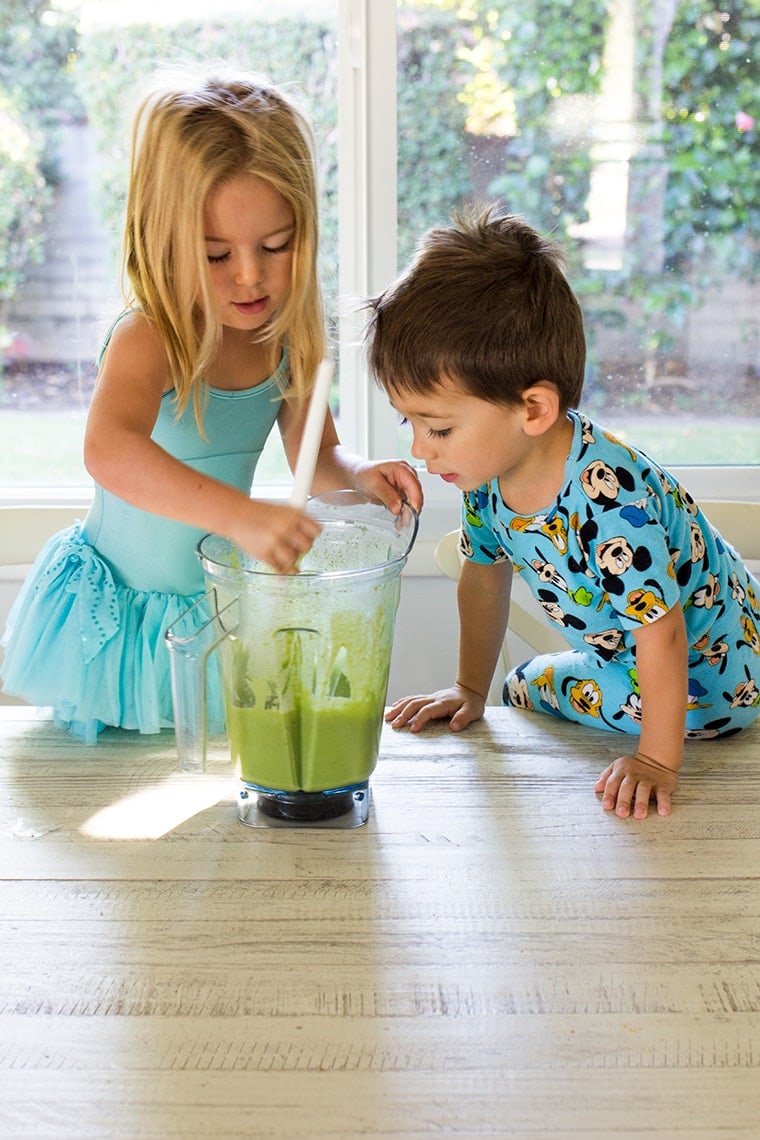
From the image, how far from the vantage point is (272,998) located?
0.68 meters

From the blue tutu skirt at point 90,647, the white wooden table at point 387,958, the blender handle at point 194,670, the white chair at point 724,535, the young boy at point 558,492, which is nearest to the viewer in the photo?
the white wooden table at point 387,958

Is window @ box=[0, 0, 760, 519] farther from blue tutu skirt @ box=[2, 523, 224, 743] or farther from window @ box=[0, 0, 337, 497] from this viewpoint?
blue tutu skirt @ box=[2, 523, 224, 743]

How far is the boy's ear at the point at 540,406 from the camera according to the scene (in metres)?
1.05

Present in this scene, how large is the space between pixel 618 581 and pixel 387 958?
45 cm

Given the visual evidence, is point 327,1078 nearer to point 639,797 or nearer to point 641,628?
point 639,797

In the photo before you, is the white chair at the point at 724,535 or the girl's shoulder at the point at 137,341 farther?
the white chair at the point at 724,535

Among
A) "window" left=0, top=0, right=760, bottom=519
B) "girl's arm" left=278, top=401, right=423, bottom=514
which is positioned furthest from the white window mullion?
"girl's arm" left=278, top=401, right=423, bottom=514

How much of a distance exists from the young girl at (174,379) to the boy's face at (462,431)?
0.05 meters

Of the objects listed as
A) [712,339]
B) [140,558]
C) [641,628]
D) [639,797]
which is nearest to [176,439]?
Answer: [140,558]

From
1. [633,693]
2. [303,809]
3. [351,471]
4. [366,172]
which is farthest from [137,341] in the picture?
[366,172]

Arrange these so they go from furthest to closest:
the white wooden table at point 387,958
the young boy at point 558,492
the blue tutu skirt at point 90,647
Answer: the blue tutu skirt at point 90,647, the young boy at point 558,492, the white wooden table at point 387,958

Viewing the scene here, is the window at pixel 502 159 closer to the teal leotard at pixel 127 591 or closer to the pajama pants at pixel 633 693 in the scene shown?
the teal leotard at pixel 127 591

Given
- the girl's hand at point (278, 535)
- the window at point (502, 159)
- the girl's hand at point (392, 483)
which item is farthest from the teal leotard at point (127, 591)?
the window at point (502, 159)

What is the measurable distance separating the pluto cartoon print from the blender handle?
38cm
